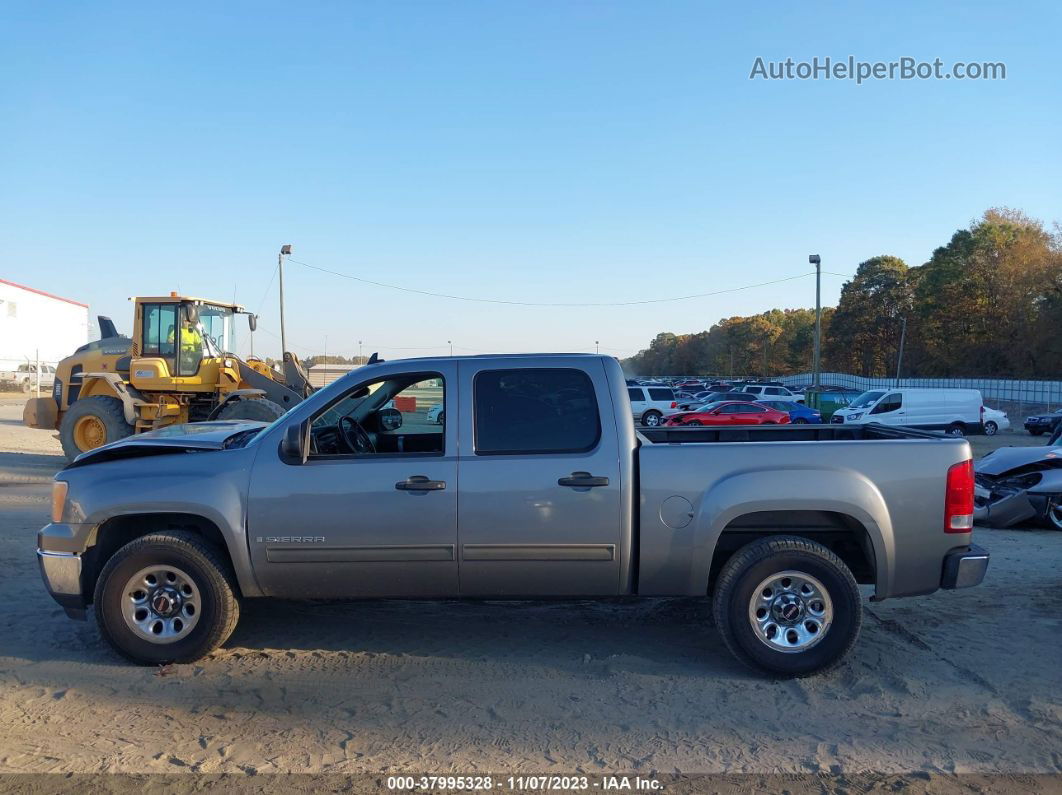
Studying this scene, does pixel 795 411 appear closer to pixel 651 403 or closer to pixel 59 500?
pixel 651 403

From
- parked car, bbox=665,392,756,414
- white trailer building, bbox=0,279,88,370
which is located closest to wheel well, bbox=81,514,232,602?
parked car, bbox=665,392,756,414

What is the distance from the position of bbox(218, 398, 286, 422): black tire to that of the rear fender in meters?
11.3

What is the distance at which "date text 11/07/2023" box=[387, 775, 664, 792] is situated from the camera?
3.64 metres

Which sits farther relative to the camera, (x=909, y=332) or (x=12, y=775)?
(x=909, y=332)

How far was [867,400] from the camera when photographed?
32375 mm

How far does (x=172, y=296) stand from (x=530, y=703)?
43.9ft

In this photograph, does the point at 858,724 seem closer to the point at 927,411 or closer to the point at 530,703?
the point at 530,703

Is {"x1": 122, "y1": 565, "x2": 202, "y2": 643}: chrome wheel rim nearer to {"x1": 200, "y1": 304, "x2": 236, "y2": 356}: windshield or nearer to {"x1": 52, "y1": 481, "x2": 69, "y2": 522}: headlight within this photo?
{"x1": 52, "y1": 481, "x2": 69, "y2": 522}: headlight

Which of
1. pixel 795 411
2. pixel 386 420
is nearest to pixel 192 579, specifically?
pixel 386 420

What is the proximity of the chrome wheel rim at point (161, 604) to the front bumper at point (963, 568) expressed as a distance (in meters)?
4.44

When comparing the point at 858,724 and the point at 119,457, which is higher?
the point at 119,457

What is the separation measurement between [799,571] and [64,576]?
14.5ft

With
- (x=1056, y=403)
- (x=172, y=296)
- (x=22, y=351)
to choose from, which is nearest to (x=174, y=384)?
(x=172, y=296)

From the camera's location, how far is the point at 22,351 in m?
71.1
